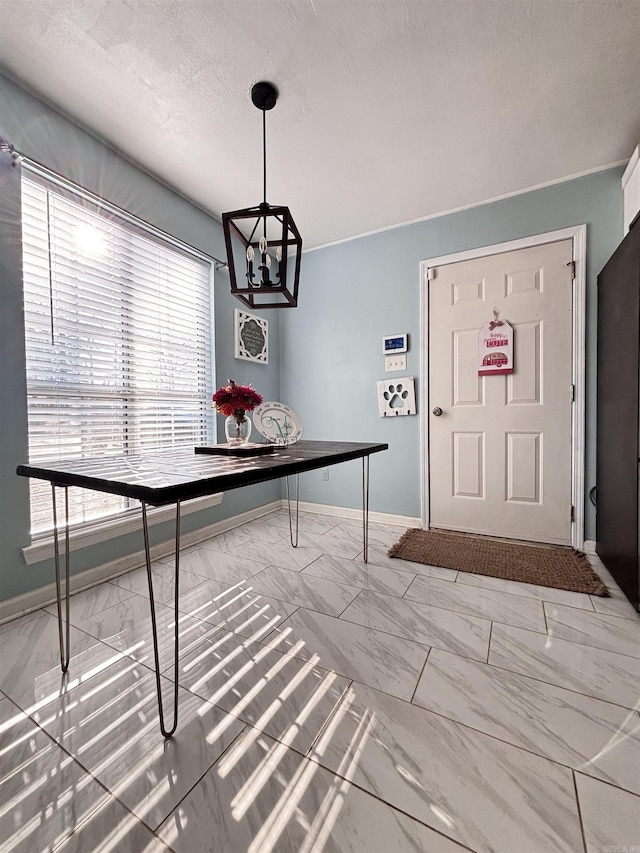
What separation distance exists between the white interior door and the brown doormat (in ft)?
0.53

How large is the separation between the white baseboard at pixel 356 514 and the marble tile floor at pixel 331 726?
115 cm

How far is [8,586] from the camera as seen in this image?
1.65 meters

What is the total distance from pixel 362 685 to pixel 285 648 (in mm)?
363

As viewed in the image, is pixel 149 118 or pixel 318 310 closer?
pixel 149 118

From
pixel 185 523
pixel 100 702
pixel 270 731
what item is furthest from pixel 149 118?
pixel 270 731

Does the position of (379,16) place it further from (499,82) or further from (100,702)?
(100,702)

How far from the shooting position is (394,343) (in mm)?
3047

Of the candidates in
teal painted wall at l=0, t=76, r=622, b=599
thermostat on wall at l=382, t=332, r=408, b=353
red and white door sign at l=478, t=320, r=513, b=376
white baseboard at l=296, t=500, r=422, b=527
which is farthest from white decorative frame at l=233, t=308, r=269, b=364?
red and white door sign at l=478, t=320, r=513, b=376

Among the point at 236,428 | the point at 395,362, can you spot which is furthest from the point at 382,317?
the point at 236,428

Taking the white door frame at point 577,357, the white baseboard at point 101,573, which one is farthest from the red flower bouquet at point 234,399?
the white door frame at point 577,357

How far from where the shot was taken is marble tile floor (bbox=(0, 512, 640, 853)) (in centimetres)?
81

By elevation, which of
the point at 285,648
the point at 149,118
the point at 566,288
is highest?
the point at 149,118

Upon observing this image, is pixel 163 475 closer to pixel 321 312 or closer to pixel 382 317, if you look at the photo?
pixel 382 317

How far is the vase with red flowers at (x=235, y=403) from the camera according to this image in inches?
63.5
